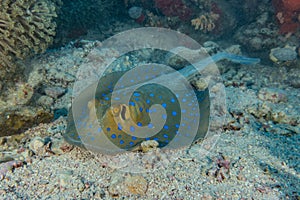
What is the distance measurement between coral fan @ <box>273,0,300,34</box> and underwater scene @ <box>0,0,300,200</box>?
3cm

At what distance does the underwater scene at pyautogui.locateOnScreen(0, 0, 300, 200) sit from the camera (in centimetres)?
332

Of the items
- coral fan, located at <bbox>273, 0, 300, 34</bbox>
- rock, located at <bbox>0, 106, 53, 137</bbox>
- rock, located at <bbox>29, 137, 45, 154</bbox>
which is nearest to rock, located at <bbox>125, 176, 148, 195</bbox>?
rock, located at <bbox>29, 137, 45, 154</bbox>

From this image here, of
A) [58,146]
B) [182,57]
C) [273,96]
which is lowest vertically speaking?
[273,96]

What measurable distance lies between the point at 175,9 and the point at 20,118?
6096mm

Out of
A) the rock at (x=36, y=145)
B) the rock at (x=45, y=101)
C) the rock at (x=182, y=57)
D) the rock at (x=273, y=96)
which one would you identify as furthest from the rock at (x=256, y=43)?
the rock at (x=36, y=145)

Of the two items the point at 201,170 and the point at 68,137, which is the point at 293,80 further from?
the point at 68,137

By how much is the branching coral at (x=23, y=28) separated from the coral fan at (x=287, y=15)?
21.2 ft

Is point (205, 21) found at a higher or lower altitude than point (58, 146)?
higher

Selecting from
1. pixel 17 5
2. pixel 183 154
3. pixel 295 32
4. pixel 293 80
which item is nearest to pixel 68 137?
pixel 183 154

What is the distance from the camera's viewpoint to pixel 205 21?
8570 mm

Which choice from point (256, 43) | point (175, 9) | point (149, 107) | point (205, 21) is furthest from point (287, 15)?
point (149, 107)

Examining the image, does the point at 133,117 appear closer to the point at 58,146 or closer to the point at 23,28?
the point at 58,146

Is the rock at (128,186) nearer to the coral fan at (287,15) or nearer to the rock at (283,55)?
the rock at (283,55)

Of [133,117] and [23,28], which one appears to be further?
[23,28]
